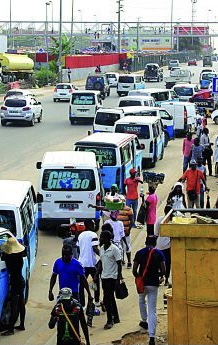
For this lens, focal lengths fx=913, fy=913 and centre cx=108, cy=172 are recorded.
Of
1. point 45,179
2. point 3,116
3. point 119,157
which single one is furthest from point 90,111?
point 45,179

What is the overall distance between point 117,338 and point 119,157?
32.0ft

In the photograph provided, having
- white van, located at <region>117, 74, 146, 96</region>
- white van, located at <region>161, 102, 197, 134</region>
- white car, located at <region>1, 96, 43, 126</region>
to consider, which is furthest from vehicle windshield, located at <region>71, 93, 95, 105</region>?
white van, located at <region>117, 74, 146, 96</region>

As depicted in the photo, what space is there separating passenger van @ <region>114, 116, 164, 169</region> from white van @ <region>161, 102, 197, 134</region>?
8.38m

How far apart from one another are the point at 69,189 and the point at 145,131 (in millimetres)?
9893

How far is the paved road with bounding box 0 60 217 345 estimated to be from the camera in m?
12.1

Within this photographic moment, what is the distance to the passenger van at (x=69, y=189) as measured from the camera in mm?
18094

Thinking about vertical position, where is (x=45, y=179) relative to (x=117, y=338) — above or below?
above

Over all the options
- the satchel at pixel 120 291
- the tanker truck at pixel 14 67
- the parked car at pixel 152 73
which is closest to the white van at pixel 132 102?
the satchel at pixel 120 291

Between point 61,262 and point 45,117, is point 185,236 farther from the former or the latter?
point 45,117

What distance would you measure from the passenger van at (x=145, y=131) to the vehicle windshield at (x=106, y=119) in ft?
9.14

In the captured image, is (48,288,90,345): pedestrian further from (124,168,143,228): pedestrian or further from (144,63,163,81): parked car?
(144,63,163,81): parked car

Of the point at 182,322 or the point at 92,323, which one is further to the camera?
the point at 92,323

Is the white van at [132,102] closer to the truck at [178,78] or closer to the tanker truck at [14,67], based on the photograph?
the truck at [178,78]

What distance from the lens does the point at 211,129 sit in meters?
42.4
